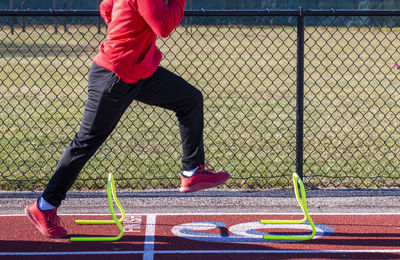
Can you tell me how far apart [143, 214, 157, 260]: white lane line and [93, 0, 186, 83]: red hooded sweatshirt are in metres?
1.17

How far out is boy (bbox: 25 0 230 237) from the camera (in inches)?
155

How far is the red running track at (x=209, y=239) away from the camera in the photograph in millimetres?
4293

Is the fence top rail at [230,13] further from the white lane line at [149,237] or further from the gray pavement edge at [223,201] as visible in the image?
the white lane line at [149,237]

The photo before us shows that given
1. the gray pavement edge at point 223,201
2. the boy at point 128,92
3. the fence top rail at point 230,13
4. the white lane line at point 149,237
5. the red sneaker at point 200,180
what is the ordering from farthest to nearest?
→ the fence top rail at point 230,13 < the gray pavement edge at point 223,201 < the red sneaker at point 200,180 < the white lane line at point 149,237 < the boy at point 128,92

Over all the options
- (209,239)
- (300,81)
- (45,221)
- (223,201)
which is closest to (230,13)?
(300,81)

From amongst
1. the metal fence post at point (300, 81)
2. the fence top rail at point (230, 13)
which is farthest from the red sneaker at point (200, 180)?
the fence top rail at point (230, 13)

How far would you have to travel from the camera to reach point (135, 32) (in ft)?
13.1

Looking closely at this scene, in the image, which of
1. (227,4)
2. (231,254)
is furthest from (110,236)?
(227,4)

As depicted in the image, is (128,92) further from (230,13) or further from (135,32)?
(230,13)

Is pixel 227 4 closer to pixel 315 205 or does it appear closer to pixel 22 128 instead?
pixel 22 128

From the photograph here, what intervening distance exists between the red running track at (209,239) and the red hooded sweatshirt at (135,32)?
3.94ft

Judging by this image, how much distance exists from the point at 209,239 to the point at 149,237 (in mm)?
438

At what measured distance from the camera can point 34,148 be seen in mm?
7355

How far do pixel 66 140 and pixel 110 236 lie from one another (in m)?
3.45
